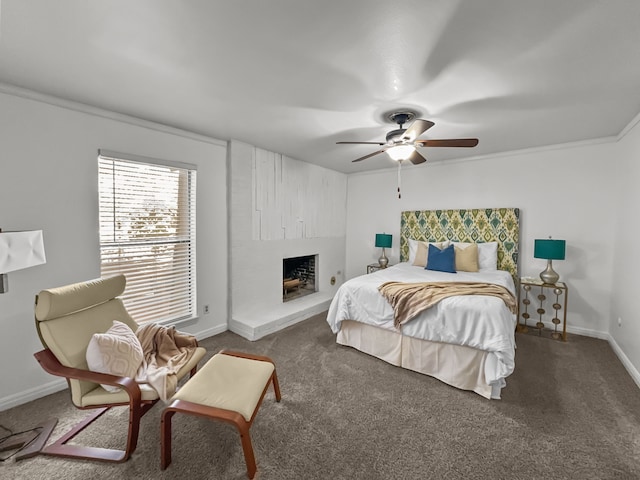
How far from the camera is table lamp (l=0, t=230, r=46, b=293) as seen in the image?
5.60 ft

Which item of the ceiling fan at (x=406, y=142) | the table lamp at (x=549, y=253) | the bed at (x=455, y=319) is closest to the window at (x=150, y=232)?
the bed at (x=455, y=319)

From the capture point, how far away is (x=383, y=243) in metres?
Answer: 5.02

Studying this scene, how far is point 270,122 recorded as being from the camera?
3.03 m

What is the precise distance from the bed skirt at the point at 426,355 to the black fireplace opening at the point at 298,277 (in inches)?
66.4

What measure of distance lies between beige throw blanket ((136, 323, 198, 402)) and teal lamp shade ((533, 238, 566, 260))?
4.00 meters

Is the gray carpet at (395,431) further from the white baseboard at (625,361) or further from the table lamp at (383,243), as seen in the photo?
the table lamp at (383,243)

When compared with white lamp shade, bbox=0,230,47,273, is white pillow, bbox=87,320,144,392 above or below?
below

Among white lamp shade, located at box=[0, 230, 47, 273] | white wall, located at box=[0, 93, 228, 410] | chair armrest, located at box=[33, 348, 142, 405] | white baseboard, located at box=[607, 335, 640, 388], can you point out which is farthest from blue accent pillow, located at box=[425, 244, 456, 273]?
white lamp shade, located at box=[0, 230, 47, 273]

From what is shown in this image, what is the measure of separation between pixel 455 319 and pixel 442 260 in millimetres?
1624

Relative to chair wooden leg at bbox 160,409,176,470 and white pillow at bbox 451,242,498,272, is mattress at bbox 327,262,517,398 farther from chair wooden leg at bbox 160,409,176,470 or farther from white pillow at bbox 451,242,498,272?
chair wooden leg at bbox 160,409,176,470

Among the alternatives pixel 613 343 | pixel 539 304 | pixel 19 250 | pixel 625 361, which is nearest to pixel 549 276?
pixel 539 304

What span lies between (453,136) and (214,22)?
112 inches

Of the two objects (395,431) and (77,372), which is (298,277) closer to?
(395,431)

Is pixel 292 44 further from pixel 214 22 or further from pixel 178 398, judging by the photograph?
pixel 178 398
